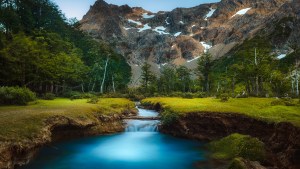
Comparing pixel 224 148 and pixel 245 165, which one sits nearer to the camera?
pixel 245 165

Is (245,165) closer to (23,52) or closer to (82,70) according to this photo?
(23,52)

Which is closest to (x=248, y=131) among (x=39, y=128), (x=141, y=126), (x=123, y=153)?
(x=123, y=153)

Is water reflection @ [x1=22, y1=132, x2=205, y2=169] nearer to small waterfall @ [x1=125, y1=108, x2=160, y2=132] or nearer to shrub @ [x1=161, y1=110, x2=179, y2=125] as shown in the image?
shrub @ [x1=161, y1=110, x2=179, y2=125]

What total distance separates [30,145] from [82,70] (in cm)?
5080

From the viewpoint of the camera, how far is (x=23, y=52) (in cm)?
4016

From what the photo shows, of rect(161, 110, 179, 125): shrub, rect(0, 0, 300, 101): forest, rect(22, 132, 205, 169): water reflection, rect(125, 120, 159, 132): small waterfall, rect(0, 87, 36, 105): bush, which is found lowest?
rect(22, 132, 205, 169): water reflection

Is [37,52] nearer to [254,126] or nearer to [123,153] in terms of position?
[123,153]

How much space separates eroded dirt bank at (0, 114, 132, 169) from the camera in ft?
50.6

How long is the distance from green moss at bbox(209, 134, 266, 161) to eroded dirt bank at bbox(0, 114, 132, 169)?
12.3 m

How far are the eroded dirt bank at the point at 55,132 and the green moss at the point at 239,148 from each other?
12.3 metres

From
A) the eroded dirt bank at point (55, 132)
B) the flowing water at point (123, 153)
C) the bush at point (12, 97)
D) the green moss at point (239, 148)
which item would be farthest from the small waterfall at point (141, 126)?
the bush at point (12, 97)

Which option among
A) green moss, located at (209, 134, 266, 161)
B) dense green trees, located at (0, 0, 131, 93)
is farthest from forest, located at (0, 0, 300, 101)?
green moss, located at (209, 134, 266, 161)

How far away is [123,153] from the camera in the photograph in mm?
23625

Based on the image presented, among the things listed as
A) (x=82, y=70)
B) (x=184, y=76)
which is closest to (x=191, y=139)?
(x=82, y=70)
